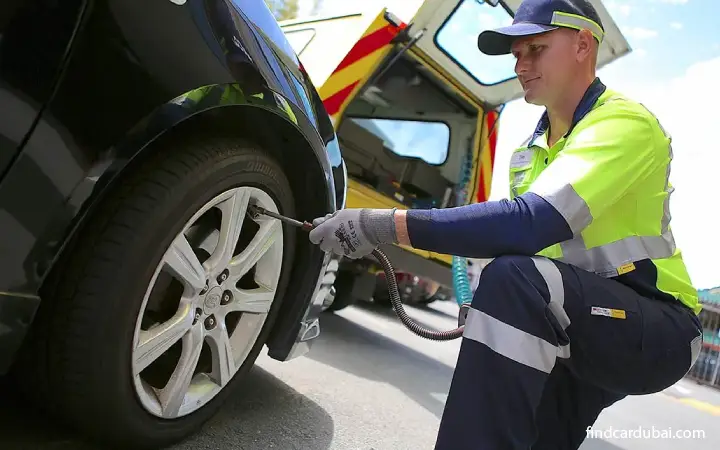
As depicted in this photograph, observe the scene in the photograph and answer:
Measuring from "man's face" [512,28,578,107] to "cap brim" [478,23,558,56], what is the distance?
0.12 feet

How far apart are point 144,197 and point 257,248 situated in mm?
430

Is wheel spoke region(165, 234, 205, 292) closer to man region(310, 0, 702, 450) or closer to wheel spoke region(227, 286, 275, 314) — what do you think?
wheel spoke region(227, 286, 275, 314)

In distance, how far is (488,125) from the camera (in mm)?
4477

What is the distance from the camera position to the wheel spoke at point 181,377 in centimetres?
Result: 148

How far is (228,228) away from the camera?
1553 millimetres

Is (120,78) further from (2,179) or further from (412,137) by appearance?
(412,137)

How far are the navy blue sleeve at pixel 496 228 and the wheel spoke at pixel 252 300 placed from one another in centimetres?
60

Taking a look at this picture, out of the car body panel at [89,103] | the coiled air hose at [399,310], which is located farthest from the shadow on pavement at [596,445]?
the car body panel at [89,103]

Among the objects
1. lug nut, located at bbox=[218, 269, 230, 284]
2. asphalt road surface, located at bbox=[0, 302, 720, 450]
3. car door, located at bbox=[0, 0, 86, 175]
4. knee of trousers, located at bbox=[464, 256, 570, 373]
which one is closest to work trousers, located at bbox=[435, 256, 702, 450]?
knee of trousers, located at bbox=[464, 256, 570, 373]

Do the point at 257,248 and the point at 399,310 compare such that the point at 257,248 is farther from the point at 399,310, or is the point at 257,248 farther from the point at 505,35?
the point at 505,35

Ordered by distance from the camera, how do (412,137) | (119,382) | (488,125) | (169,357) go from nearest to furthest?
(119,382)
(169,357)
(488,125)
(412,137)

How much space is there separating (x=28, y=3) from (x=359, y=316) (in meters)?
4.79

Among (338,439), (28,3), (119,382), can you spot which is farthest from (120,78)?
(338,439)

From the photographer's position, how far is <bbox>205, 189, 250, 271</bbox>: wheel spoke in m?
1.53
